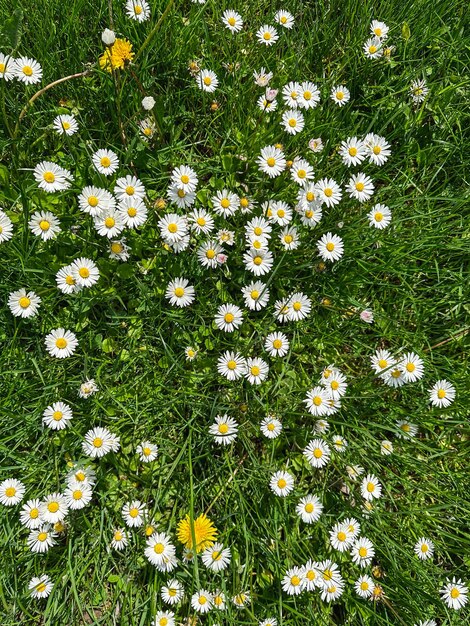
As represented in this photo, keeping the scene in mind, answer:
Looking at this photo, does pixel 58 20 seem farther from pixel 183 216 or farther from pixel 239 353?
pixel 239 353

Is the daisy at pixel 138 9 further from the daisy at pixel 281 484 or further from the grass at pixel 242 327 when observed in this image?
the daisy at pixel 281 484

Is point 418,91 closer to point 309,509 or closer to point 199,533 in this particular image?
point 309,509

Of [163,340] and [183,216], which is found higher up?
[183,216]

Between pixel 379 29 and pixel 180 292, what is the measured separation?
162 cm

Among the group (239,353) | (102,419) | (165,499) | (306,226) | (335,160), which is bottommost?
(165,499)

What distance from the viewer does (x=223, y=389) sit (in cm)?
249

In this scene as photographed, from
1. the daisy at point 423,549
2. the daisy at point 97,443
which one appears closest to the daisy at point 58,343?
the daisy at point 97,443

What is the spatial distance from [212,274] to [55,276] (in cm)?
68

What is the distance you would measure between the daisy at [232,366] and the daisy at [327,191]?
31.1 inches

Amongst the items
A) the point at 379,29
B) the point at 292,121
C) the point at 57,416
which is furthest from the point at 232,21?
the point at 57,416

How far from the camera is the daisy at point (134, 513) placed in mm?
2260

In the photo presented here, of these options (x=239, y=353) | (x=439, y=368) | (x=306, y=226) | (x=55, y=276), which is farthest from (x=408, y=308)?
(x=55, y=276)

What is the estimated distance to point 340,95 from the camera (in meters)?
2.63

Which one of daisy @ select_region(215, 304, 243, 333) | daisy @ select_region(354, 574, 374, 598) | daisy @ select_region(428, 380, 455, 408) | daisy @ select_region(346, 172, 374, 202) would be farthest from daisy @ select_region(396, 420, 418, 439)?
daisy @ select_region(346, 172, 374, 202)
